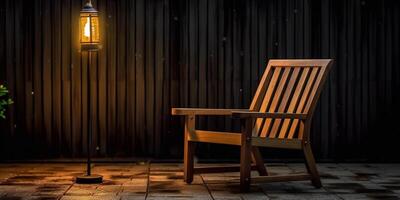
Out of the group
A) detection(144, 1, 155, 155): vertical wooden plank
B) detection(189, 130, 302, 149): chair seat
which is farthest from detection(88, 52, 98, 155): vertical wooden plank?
detection(189, 130, 302, 149): chair seat

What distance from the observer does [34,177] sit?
6.37 meters

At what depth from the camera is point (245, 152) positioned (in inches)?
214

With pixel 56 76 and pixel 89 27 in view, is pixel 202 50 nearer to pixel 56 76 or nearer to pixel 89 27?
pixel 56 76

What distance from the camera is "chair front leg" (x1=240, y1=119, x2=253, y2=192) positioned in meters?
5.43

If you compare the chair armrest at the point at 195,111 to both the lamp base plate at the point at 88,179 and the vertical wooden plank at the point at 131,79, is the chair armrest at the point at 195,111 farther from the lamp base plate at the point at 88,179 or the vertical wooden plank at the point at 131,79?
the vertical wooden plank at the point at 131,79

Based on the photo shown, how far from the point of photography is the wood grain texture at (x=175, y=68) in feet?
24.6

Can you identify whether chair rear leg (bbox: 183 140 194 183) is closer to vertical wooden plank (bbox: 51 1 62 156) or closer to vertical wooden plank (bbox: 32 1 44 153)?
vertical wooden plank (bbox: 51 1 62 156)

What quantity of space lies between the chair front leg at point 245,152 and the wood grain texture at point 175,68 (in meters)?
2.16

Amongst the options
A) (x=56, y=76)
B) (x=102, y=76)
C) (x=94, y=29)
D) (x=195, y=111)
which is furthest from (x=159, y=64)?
(x=195, y=111)

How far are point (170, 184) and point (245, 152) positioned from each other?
2.57 ft

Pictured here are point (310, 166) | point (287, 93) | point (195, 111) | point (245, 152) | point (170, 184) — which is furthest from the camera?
point (287, 93)

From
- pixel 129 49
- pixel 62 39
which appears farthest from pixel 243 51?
pixel 62 39

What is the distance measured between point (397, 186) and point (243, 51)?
2.37m

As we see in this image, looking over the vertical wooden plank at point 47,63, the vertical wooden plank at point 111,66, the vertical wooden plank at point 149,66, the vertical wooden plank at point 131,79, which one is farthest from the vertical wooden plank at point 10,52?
the vertical wooden plank at point 149,66
